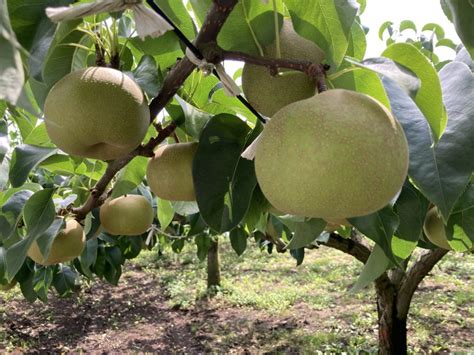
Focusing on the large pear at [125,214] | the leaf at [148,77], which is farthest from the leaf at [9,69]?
the large pear at [125,214]

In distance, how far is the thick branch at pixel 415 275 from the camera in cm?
303

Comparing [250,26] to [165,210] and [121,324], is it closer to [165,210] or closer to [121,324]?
[165,210]

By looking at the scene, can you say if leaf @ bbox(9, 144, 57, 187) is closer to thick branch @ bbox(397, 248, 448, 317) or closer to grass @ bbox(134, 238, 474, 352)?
thick branch @ bbox(397, 248, 448, 317)

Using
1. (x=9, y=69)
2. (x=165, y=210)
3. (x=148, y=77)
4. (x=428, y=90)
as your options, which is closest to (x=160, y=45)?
(x=148, y=77)

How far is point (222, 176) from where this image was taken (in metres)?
0.93

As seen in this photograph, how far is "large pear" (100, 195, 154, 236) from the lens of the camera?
1.63 metres

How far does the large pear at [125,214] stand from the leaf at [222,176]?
0.76 meters

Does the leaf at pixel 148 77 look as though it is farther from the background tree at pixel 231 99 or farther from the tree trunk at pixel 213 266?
the tree trunk at pixel 213 266

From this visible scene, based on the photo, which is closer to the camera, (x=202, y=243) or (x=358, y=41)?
(x=358, y=41)

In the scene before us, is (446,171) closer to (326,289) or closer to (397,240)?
(397,240)

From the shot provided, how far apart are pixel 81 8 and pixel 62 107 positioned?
1.02 feet

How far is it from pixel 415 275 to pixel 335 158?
292cm

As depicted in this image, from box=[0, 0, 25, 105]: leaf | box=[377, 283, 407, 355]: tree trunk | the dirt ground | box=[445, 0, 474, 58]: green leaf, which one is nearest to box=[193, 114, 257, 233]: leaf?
box=[445, 0, 474, 58]: green leaf

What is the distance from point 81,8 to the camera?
459 mm
